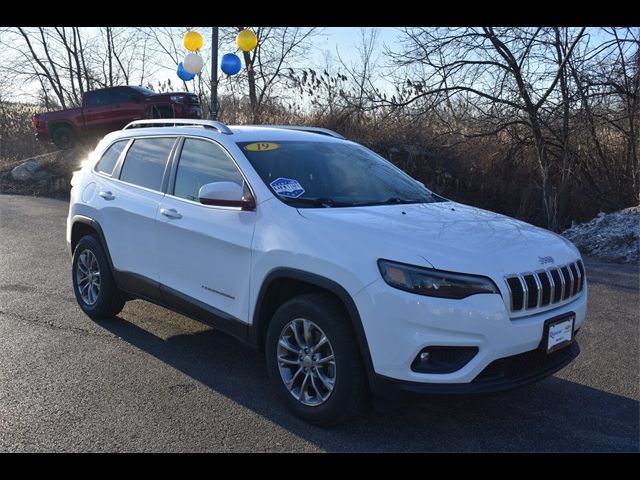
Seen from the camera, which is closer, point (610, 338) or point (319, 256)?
point (319, 256)

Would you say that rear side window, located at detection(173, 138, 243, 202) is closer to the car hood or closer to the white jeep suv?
the white jeep suv

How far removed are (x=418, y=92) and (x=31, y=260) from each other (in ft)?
31.8

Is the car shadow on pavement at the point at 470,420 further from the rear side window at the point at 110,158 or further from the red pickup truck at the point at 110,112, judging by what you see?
the red pickup truck at the point at 110,112

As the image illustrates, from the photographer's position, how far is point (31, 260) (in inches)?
317

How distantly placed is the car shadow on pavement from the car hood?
735mm

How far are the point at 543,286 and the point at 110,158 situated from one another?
4.07 metres

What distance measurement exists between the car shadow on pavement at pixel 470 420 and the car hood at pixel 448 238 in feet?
2.41

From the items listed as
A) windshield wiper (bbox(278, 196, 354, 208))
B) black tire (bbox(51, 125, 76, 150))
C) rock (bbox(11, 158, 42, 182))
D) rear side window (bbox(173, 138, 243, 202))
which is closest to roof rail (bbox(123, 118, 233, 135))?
rear side window (bbox(173, 138, 243, 202))

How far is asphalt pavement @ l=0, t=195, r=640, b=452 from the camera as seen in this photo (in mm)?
3447

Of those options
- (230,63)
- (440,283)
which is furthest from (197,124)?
(230,63)

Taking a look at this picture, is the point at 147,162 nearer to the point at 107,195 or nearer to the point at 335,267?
the point at 107,195

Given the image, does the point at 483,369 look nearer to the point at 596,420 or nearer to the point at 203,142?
the point at 596,420

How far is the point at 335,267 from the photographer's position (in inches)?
133
